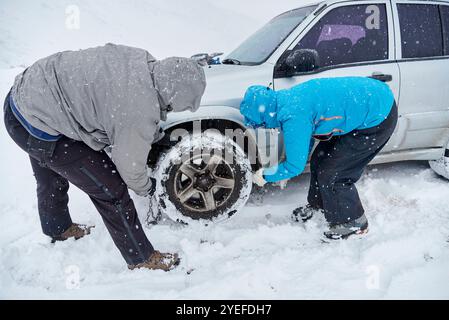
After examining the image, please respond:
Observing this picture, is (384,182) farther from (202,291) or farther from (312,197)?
(202,291)

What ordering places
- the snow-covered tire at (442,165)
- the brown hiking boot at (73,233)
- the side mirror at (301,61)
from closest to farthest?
the side mirror at (301,61) → the brown hiking boot at (73,233) → the snow-covered tire at (442,165)

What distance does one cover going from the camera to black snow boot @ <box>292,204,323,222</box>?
271cm

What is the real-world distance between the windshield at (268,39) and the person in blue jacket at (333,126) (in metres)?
0.70

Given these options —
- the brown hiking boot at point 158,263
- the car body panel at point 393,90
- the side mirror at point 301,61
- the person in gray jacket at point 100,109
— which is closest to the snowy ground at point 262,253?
the brown hiking boot at point 158,263

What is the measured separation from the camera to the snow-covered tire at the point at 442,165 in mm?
3062

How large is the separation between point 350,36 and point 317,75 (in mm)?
540

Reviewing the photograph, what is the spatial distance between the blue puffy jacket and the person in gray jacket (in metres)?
0.48

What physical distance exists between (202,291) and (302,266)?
701 millimetres

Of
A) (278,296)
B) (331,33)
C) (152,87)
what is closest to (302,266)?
(278,296)

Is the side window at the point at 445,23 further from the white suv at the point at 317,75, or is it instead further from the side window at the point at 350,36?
the side window at the point at 350,36

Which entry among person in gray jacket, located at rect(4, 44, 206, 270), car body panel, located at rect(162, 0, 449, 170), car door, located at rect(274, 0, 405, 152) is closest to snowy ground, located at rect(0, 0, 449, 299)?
car body panel, located at rect(162, 0, 449, 170)

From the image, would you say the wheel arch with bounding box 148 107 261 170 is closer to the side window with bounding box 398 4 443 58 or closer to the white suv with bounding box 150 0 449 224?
the white suv with bounding box 150 0 449 224

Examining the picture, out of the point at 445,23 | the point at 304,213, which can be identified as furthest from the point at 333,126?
the point at 445,23
